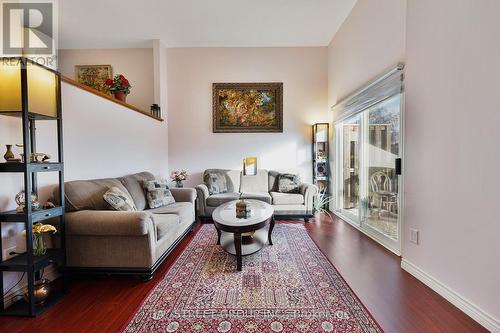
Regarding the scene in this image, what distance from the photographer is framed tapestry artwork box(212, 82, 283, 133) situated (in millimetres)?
4699

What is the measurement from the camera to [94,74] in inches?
181

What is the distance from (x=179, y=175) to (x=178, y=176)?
0.20 feet

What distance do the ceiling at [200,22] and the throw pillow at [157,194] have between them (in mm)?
2719

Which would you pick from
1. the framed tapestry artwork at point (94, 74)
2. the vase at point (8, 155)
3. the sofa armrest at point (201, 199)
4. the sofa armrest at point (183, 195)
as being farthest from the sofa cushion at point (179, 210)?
the framed tapestry artwork at point (94, 74)

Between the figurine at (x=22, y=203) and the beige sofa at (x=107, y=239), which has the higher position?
the figurine at (x=22, y=203)

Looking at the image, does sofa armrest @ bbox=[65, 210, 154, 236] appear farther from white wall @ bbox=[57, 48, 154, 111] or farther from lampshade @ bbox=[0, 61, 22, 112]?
white wall @ bbox=[57, 48, 154, 111]

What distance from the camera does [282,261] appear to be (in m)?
2.37

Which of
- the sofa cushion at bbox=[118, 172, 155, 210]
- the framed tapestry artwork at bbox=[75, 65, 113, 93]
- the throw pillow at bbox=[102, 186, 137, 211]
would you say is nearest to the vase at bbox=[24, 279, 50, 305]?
the throw pillow at bbox=[102, 186, 137, 211]

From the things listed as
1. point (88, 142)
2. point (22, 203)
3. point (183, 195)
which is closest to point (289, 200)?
point (183, 195)

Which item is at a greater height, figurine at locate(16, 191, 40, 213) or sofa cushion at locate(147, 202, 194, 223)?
figurine at locate(16, 191, 40, 213)

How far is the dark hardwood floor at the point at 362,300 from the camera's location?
147 cm

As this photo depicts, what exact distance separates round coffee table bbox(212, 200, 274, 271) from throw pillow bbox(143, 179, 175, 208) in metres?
0.88

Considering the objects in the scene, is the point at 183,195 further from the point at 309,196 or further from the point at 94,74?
the point at 94,74

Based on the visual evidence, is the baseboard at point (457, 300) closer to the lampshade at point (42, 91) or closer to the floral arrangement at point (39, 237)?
the floral arrangement at point (39, 237)
